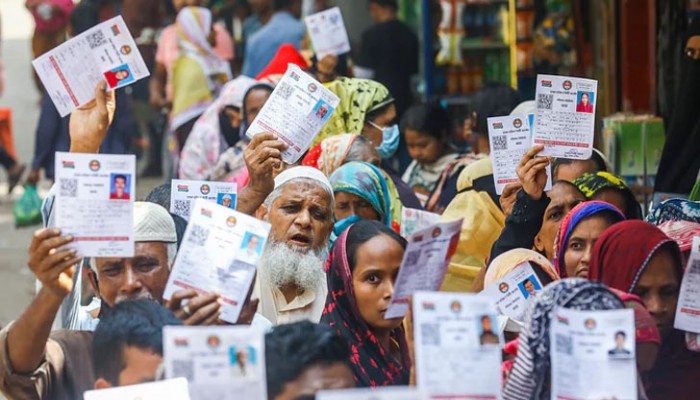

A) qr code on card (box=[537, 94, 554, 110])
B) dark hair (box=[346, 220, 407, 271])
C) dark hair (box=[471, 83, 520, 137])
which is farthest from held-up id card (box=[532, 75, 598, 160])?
dark hair (box=[471, 83, 520, 137])

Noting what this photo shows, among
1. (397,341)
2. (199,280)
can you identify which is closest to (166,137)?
(397,341)

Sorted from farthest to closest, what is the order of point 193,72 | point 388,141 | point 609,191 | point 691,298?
point 193,72 < point 388,141 < point 609,191 < point 691,298

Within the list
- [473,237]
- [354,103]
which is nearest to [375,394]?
[473,237]

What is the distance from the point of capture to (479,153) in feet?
25.5

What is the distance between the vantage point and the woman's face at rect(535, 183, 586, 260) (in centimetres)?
539

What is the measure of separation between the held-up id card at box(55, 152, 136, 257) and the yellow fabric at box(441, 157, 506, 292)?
2.75 m

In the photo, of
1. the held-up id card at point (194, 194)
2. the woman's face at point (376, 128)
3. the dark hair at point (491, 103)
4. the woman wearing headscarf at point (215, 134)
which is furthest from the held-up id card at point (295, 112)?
the woman wearing headscarf at point (215, 134)

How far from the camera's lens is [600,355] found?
3299 mm

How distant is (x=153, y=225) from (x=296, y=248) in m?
1.24

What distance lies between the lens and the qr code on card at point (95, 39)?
4.75 meters

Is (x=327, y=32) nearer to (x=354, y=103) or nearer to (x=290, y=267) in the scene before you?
(x=354, y=103)

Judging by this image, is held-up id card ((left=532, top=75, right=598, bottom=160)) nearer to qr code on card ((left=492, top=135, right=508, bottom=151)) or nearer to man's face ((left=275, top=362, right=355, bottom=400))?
qr code on card ((left=492, top=135, right=508, bottom=151))

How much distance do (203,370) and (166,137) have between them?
10.0 m

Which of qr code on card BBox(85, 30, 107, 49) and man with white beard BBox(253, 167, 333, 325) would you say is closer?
qr code on card BBox(85, 30, 107, 49)
